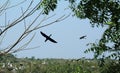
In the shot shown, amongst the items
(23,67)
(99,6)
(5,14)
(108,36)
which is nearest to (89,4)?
(99,6)

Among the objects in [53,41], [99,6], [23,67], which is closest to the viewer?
[53,41]

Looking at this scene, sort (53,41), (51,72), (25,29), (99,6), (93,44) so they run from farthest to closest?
(51,72) → (93,44) → (99,6) → (25,29) → (53,41)

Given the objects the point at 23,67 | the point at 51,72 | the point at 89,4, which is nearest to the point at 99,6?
the point at 89,4

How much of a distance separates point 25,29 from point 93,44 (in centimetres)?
1054

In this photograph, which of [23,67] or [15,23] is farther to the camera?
[23,67]

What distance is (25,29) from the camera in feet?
14.4

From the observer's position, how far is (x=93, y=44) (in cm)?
1481

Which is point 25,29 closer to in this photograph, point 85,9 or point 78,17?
point 85,9

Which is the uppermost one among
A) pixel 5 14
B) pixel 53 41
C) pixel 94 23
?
pixel 94 23

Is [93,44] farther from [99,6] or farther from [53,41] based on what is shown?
[53,41]

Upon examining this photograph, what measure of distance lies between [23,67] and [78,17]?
4499 centimetres

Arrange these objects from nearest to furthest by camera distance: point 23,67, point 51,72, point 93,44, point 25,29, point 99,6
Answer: point 25,29 < point 99,6 < point 93,44 < point 51,72 < point 23,67

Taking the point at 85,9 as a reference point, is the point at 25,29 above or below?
below

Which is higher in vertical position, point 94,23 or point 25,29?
point 94,23
